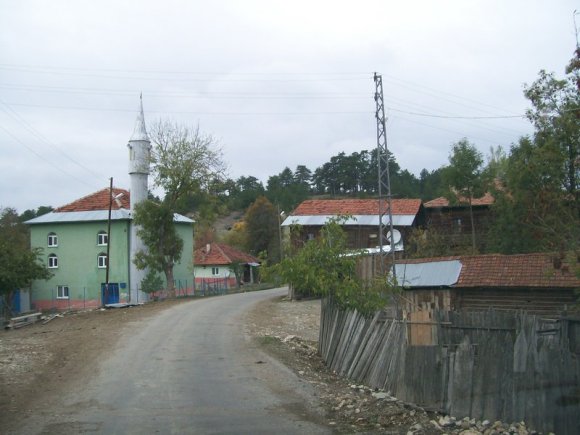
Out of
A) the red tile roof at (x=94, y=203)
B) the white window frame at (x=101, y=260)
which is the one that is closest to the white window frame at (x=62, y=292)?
the white window frame at (x=101, y=260)

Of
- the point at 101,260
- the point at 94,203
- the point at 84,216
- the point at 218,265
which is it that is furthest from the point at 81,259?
the point at 218,265

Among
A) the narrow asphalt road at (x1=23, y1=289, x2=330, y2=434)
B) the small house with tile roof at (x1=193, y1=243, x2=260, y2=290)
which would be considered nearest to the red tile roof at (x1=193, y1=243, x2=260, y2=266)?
the small house with tile roof at (x1=193, y1=243, x2=260, y2=290)

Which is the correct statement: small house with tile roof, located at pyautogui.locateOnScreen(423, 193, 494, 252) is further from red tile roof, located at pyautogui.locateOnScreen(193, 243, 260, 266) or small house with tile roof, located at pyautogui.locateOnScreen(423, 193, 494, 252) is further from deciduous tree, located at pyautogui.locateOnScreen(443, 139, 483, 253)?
red tile roof, located at pyautogui.locateOnScreen(193, 243, 260, 266)

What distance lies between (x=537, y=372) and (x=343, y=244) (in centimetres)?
722

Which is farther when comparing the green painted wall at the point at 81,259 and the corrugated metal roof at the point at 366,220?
the green painted wall at the point at 81,259

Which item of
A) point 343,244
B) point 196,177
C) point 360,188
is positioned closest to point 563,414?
point 343,244

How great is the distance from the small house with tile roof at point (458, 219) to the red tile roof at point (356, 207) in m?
1.98

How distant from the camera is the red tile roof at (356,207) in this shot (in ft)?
146

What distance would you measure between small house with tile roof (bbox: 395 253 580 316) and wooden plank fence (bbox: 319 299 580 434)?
7.99 meters

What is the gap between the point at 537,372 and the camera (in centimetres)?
795

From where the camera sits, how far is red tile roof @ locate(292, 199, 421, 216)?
44.6m

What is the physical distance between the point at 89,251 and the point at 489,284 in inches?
1335

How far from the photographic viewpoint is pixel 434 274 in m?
25.5

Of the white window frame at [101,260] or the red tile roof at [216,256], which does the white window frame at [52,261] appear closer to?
the white window frame at [101,260]
